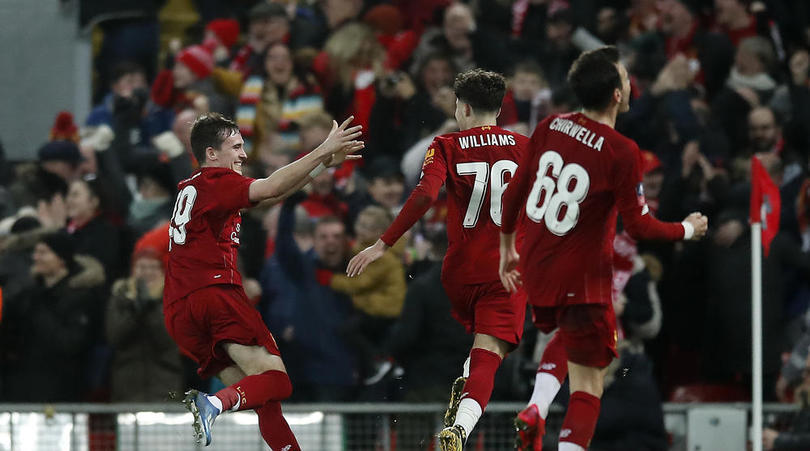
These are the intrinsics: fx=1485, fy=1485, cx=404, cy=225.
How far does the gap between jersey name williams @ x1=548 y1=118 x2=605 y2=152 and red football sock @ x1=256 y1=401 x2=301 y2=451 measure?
211 centimetres

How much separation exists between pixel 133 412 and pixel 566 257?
3.44m

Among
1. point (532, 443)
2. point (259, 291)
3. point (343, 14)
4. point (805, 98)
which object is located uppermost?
point (343, 14)

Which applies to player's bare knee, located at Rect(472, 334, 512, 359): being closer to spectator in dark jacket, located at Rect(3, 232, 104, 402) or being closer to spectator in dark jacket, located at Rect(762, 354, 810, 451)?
spectator in dark jacket, located at Rect(762, 354, 810, 451)

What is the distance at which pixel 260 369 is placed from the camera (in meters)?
7.64

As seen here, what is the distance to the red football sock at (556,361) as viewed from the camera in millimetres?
7434

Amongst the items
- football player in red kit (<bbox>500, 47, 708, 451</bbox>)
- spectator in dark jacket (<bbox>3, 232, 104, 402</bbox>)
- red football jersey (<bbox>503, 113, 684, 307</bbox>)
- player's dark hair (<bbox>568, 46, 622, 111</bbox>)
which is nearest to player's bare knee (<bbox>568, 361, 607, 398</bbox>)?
football player in red kit (<bbox>500, 47, 708, 451</bbox>)

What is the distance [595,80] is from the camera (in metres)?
6.86

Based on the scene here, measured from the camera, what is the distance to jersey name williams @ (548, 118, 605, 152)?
680 centimetres

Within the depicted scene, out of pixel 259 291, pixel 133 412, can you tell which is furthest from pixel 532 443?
pixel 259 291

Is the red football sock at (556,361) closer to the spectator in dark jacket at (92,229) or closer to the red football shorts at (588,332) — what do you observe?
the red football shorts at (588,332)

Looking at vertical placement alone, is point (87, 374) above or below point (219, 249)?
below

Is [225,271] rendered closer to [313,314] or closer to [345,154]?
[345,154]

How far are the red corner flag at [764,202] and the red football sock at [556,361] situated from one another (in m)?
2.16

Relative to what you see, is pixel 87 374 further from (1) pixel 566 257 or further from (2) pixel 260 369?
(1) pixel 566 257
